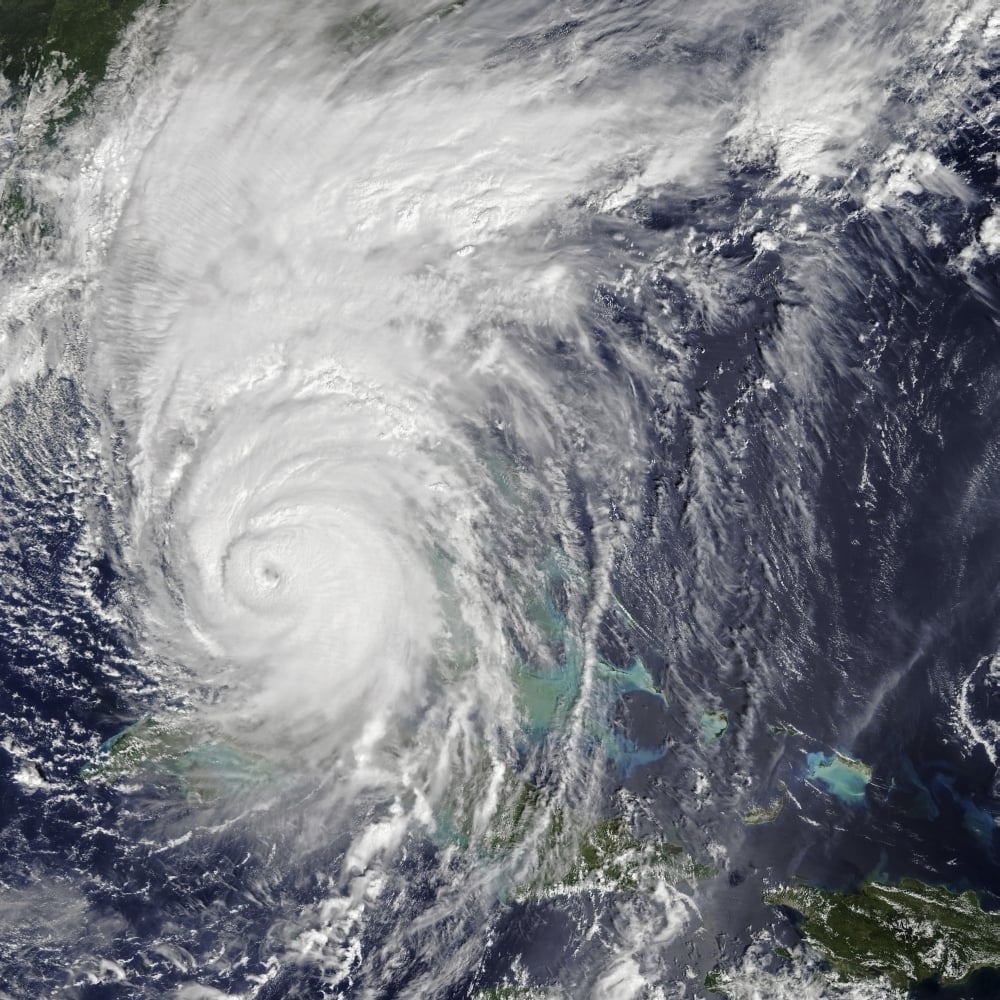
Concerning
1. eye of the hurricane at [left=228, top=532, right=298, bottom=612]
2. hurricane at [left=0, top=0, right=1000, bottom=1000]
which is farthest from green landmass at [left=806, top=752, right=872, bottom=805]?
eye of the hurricane at [left=228, top=532, right=298, bottom=612]

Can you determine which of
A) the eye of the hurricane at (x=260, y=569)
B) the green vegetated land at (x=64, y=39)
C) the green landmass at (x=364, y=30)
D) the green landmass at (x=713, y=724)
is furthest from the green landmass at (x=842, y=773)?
the green vegetated land at (x=64, y=39)

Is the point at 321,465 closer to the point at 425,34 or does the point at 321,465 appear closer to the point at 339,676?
the point at 339,676

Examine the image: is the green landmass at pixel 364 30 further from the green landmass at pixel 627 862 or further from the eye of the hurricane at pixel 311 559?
the green landmass at pixel 627 862

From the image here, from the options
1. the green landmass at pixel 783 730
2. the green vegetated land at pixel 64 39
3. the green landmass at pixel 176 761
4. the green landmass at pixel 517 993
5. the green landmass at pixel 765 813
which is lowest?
the green landmass at pixel 517 993

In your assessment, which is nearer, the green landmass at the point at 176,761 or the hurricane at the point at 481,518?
the hurricane at the point at 481,518

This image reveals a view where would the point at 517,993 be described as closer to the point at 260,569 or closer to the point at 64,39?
the point at 260,569

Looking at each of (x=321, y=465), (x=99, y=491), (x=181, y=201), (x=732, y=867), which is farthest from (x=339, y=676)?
(x=181, y=201)

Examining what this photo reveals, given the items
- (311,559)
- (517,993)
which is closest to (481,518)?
(311,559)
